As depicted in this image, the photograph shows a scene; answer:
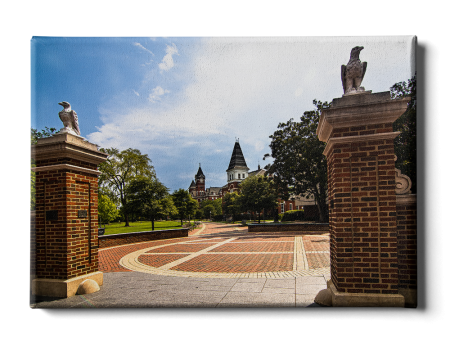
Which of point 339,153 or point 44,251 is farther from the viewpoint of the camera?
point 44,251

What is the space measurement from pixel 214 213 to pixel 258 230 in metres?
32.5

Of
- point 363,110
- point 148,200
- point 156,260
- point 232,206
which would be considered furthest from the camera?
point 232,206

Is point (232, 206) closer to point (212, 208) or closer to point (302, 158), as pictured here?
point (212, 208)

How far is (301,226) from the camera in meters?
17.1

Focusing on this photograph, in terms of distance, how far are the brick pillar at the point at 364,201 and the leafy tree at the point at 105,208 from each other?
2714cm

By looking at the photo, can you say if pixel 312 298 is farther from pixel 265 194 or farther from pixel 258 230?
pixel 265 194

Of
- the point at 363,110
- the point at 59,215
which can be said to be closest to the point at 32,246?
the point at 59,215

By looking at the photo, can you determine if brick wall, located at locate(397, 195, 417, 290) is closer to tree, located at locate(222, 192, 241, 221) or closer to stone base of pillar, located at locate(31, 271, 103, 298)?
stone base of pillar, located at locate(31, 271, 103, 298)

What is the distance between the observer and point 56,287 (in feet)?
13.6

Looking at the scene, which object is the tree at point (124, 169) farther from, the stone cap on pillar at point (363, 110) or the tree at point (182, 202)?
the stone cap on pillar at point (363, 110)

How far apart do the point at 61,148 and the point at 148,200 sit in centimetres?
1490

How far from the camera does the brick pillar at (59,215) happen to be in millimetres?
4148

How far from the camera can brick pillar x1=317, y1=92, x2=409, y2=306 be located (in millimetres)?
3207

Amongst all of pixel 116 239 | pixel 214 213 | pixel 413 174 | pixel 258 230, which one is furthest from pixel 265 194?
pixel 214 213
